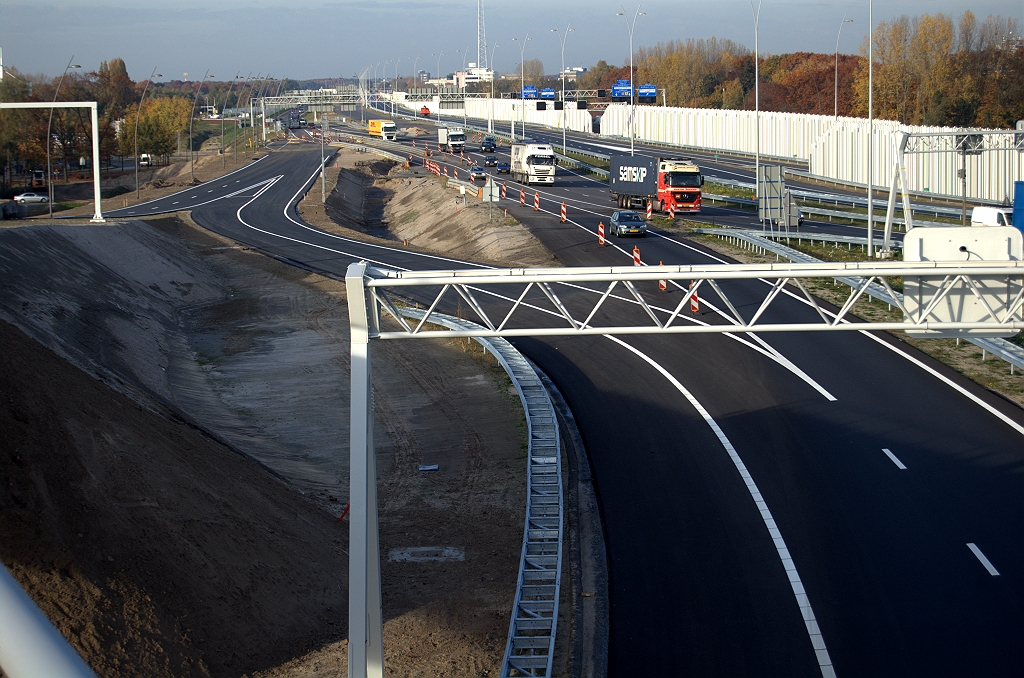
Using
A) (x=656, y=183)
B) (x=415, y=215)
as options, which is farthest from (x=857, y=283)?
(x=415, y=215)

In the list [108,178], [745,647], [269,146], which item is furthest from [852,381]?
[269,146]

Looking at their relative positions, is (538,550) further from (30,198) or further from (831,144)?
(30,198)

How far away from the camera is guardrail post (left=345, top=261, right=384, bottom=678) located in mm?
10555

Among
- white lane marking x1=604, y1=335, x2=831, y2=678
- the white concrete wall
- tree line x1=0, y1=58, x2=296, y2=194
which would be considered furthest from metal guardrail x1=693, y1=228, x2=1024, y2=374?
tree line x1=0, y1=58, x2=296, y2=194

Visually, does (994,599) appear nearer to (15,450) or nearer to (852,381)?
(852,381)

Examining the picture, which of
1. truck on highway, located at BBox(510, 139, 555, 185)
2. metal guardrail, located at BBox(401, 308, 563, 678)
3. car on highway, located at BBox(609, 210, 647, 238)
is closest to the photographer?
metal guardrail, located at BBox(401, 308, 563, 678)

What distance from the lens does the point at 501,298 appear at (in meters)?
33.7

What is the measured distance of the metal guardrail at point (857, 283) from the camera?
2128 cm

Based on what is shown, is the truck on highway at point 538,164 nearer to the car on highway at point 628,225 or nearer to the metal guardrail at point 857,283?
the car on highway at point 628,225

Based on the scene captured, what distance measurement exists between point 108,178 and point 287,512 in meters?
75.0

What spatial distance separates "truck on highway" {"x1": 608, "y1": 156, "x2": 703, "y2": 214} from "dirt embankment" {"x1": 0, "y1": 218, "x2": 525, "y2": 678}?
21880 mm

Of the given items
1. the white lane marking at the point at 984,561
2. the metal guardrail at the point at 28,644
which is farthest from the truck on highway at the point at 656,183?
the metal guardrail at the point at 28,644

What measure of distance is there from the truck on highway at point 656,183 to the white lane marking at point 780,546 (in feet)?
84.7

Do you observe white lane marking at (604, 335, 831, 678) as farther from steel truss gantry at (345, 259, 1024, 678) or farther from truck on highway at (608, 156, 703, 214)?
truck on highway at (608, 156, 703, 214)
